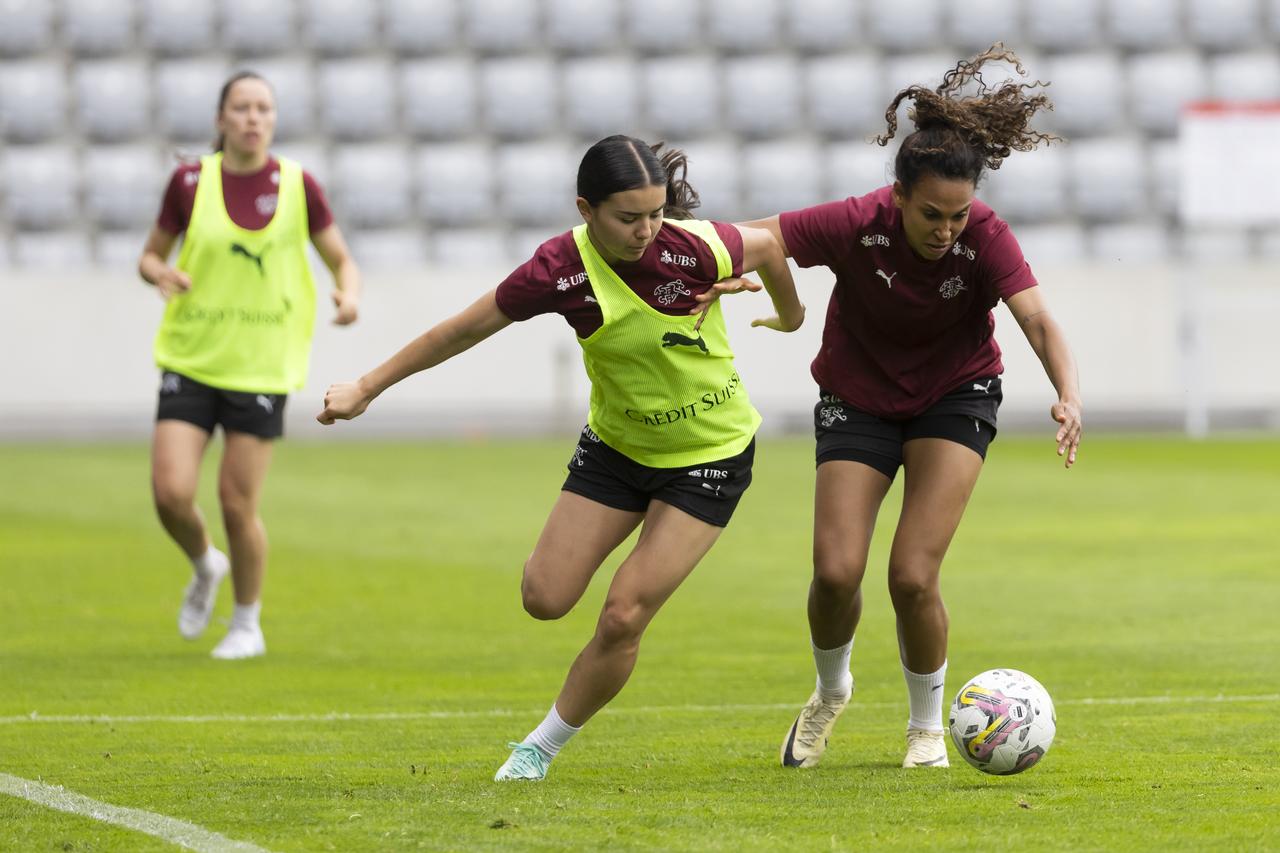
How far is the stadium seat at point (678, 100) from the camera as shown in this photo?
29172 millimetres

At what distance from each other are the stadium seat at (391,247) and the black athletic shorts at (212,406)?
19772 millimetres

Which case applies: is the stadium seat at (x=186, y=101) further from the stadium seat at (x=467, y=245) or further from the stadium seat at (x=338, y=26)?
the stadium seat at (x=467, y=245)

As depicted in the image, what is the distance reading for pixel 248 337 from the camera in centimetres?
848

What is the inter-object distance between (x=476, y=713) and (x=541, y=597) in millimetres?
1609

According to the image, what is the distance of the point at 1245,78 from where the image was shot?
98.2ft

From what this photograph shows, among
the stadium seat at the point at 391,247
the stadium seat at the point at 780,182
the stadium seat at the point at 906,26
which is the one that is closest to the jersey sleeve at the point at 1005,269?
the stadium seat at the point at 391,247

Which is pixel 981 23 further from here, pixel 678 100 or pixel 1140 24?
pixel 678 100

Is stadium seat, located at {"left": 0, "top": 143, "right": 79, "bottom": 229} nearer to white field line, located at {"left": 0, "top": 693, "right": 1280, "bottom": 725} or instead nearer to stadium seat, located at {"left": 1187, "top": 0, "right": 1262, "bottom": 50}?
stadium seat, located at {"left": 1187, "top": 0, "right": 1262, "bottom": 50}

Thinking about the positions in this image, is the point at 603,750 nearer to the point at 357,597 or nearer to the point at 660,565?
the point at 660,565

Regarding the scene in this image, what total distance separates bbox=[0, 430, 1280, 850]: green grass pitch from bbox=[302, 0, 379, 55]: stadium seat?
14.0 m

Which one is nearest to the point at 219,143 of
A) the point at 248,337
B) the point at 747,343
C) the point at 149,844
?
the point at 248,337

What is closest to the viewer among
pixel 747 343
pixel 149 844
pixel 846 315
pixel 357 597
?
pixel 149 844

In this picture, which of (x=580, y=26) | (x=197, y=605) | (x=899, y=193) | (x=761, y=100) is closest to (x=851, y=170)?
(x=761, y=100)

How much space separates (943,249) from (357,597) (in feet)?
20.3
